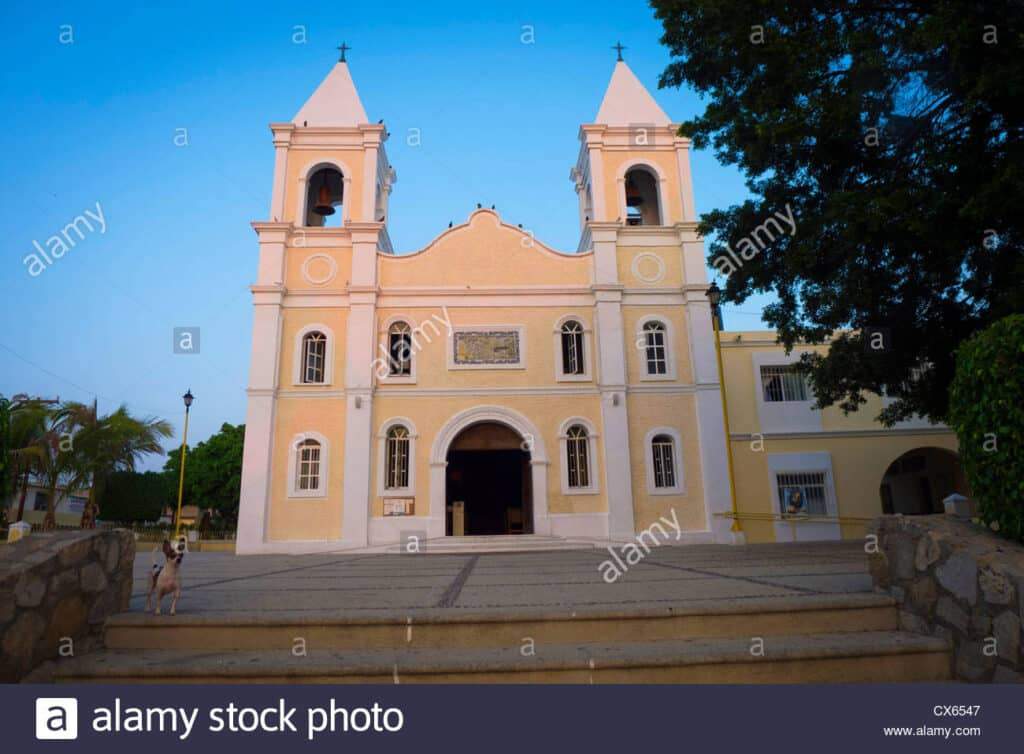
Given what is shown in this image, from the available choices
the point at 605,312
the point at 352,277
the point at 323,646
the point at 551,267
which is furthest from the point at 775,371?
the point at 323,646

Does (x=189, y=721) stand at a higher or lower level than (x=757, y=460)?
lower

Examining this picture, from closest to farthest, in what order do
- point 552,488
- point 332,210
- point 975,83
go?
1. point 975,83
2. point 552,488
3. point 332,210

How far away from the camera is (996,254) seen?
26.1 ft

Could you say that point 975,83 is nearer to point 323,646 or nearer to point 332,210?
point 323,646

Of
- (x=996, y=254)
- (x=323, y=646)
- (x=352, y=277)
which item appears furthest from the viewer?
(x=352, y=277)

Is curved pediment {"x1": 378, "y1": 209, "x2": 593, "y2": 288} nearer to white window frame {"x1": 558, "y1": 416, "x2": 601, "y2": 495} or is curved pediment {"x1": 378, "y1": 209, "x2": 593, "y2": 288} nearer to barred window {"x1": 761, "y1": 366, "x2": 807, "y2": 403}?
white window frame {"x1": 558, "y1": 416, "x2": 601, "y2": 495}

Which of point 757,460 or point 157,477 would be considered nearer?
point 757,460

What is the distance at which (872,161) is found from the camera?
893 cm

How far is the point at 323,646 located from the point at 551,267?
15435mm

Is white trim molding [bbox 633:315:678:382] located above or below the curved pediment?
below

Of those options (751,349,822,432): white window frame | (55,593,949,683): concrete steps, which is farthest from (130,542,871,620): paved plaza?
(751,349,822,432): white window frame

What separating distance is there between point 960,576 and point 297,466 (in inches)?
613

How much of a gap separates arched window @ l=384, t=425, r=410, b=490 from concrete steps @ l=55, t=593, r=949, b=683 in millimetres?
12202

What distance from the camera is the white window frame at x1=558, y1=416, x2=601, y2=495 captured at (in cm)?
1678
